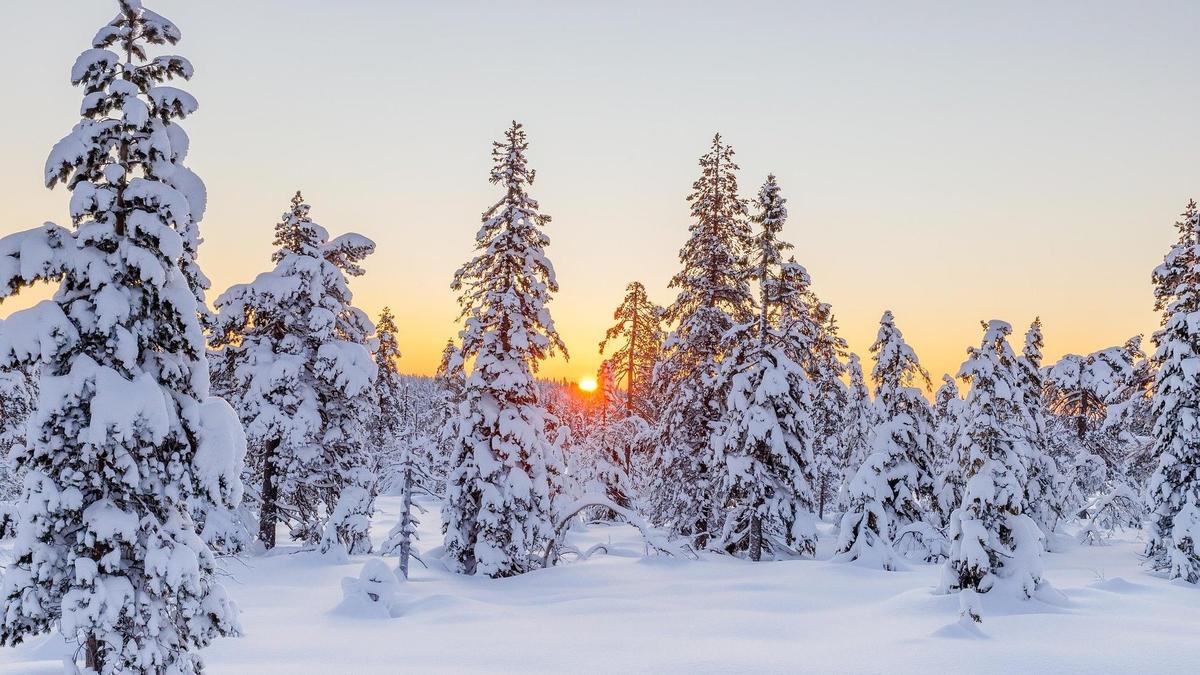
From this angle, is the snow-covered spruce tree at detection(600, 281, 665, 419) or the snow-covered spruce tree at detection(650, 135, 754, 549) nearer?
the snow-covered spruce tree at detection(650, 135, 754, 549)

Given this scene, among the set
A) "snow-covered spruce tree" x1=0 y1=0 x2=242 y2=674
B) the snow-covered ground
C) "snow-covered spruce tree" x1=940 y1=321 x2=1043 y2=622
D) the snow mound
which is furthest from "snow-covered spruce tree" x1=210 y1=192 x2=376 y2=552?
"snow-covered spruce tree" x1=940 y1=321 x2=1043 y2=622

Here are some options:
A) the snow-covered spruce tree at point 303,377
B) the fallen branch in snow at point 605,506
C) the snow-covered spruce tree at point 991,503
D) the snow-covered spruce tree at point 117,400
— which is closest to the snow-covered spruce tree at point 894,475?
the fallen branch in snow at point 605,506

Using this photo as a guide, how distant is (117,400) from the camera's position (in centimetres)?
845

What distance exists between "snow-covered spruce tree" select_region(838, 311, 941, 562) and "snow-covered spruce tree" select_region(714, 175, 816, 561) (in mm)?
1753

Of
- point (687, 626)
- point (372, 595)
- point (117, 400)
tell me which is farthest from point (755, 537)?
point (117, 400)

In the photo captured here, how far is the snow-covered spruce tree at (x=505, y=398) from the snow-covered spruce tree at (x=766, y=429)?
6.42 m

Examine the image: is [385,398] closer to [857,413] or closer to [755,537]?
[755,537]

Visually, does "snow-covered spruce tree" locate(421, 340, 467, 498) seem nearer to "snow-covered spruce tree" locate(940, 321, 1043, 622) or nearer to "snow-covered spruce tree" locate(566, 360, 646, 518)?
"snow-covered spruce tree" locate(566, 360, 646, 518)

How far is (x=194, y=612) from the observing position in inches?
352

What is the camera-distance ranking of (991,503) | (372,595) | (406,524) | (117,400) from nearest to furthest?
(117,400) < (372,595) < (991,503) < (406,524)

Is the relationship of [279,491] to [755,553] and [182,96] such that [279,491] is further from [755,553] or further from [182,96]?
[182,96]

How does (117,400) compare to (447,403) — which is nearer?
(117,400)

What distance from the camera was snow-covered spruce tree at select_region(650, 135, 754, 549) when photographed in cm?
2764

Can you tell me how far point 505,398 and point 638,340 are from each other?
76.4 feet
